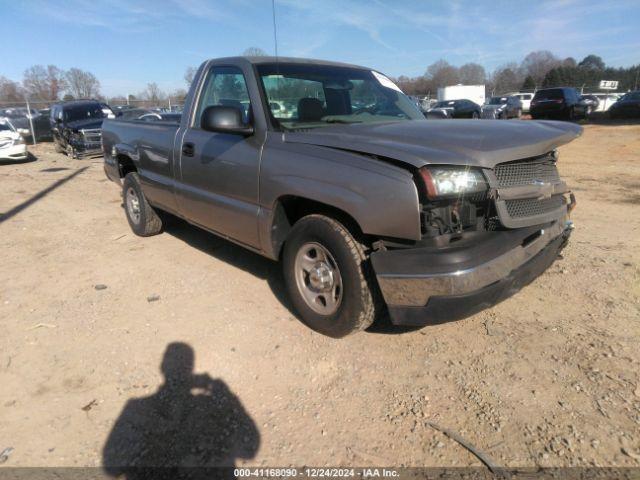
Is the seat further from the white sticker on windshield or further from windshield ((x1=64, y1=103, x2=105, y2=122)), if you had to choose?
windshield ((x1=64, y1=103, x2=105, y2=122))

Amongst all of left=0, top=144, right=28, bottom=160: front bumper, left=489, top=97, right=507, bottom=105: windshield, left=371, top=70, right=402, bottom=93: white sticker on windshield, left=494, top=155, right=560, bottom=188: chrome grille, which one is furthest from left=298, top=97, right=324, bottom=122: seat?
left=489, top=97, right=507, bottom=105: windshield

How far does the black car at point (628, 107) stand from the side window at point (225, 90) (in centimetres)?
2354

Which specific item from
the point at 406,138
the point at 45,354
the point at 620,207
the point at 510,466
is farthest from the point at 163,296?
the point at 620,207

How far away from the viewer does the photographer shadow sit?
2236 millimetres

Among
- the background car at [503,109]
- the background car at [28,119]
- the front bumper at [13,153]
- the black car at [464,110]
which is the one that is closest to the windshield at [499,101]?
the background car at [503,109]

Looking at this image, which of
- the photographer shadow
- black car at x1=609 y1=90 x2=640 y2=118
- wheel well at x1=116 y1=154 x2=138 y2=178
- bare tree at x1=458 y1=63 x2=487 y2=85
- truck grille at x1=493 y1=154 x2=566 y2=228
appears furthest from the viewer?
bare tree at x1=458 y1=63 x2=487 y2=85

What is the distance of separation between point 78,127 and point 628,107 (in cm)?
2347

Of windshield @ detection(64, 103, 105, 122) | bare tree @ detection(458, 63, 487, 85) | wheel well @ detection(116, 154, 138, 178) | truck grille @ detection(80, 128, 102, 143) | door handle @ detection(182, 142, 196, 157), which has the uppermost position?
bare tree @ detection(458, 63, 487, 85)

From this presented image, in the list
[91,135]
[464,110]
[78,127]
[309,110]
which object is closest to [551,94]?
[464,110]

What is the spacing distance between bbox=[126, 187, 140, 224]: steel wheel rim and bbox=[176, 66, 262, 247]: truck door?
5.11 ft

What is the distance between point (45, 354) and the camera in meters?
3.23

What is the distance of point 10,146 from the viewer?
46.7ft

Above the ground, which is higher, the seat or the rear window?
the rear window

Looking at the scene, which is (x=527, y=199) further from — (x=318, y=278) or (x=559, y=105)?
(x=559, y=105)
